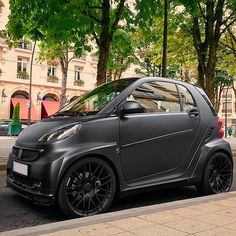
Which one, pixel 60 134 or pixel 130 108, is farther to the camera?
pixel 130 108

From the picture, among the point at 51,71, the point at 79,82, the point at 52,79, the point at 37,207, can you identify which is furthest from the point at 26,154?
the point at 79,82

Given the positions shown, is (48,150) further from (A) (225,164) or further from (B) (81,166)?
(A) (225,164)

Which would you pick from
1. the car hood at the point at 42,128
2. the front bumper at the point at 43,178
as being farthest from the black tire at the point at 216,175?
the front bumper at the point at 43,178

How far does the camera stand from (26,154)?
15.7ft

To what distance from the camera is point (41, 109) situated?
1702 inches

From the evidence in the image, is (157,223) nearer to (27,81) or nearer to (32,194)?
(32,194)

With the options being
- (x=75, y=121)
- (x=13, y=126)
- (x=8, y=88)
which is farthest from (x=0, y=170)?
(x=8, y=88)

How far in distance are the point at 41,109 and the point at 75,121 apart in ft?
129

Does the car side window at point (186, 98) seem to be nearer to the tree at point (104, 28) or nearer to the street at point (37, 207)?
the street at point (37, 207)

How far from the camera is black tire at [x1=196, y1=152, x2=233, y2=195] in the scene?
19.1ft

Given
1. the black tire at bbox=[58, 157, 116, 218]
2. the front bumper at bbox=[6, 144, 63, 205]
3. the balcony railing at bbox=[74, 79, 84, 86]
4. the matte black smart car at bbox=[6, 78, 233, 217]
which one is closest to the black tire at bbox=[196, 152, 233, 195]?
the matte black smart car at bbox=[6, 78, 233, 217]

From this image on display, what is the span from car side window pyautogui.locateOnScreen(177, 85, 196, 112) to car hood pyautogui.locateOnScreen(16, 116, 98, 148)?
1535 mm

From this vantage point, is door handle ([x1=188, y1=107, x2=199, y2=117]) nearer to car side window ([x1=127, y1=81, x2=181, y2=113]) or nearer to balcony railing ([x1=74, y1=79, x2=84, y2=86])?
car side window ([x1=127, y1=81, x2=181, y2=113])

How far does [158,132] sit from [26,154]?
5.63ft
